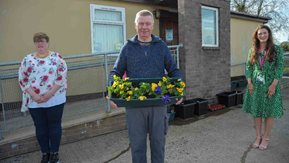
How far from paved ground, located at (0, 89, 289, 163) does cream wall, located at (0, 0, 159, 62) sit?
8.83 ft

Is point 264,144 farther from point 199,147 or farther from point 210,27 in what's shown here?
point 210,27

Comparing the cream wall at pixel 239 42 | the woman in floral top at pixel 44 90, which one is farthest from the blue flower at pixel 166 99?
the cream wall at pixel 239 42

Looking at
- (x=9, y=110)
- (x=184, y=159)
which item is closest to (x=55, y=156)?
(x=9, y=110)

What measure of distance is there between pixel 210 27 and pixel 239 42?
A: 4.48 meters

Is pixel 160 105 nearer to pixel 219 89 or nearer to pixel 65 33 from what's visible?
pixel 65 33

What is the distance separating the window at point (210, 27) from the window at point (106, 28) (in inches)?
87.2

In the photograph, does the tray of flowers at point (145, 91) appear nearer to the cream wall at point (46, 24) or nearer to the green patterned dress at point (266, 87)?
the green patterned dress at point (266, 87)

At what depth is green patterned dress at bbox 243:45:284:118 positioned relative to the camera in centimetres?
381

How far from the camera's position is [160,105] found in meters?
2.47

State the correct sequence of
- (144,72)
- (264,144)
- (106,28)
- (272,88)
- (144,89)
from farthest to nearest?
(106,28), (264,144), (272,88), (144,72), (144,89)

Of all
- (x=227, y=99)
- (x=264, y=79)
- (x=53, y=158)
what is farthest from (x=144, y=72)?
(x=227, y=99)

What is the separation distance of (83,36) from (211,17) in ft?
11.9

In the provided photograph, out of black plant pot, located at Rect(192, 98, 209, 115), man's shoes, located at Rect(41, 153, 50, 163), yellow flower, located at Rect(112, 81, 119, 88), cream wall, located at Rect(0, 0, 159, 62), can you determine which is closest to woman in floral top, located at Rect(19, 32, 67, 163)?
man's shoes, located at Rect(41, 153, 50, 163)

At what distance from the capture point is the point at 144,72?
2.57 meters
